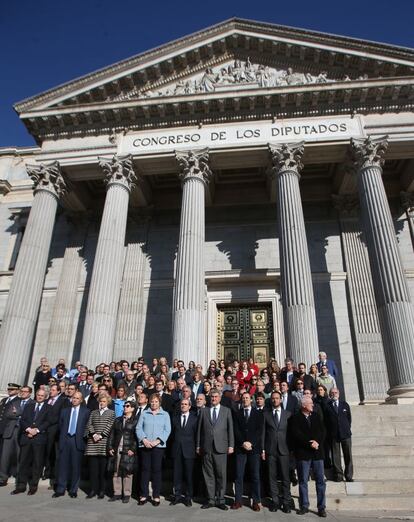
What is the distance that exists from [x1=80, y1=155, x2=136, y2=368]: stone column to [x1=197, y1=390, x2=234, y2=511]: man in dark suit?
837 centimetres

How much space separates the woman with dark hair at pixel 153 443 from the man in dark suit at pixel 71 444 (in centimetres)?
142

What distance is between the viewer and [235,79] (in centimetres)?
1941

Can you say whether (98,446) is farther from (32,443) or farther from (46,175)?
(46,175)

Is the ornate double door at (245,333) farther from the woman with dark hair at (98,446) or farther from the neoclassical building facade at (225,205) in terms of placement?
the woman with dark hair at (98,446)

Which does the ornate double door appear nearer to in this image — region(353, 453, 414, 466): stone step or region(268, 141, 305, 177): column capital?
region(268, 141, 305, 177): column capital

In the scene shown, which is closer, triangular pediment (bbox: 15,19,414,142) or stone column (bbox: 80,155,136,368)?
stone column (bbox: 80,155,136,368)

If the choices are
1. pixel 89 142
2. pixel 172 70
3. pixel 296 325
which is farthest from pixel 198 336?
pixel 172 70

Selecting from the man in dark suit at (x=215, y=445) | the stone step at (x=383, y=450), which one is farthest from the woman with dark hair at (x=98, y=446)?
the stone step at (x=383, y=450)

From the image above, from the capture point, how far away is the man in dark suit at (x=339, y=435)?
788cm

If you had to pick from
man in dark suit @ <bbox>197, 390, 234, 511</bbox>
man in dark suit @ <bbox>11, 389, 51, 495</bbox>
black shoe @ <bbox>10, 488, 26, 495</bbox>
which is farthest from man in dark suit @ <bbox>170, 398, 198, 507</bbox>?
black shoe @ <bbox>10, 488, 26, 495</bbox>

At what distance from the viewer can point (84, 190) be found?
71.5 ft

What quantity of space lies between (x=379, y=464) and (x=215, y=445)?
12.4 ft

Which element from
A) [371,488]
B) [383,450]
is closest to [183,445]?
[371,488]

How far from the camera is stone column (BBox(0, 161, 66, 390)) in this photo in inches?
601
